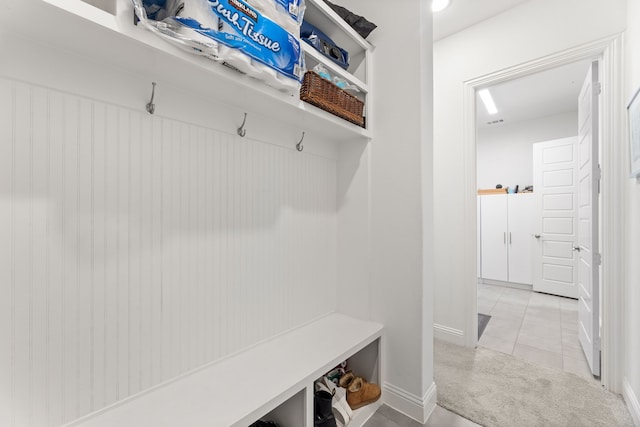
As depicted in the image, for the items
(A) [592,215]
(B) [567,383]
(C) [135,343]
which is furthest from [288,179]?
(B) [567,383]

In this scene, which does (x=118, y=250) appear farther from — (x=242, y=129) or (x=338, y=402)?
(x=338, y=402)

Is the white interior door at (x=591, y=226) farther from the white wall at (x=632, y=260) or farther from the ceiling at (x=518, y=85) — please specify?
the ceiling at (x=518, y=85)

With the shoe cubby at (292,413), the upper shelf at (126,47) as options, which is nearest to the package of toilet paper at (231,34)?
the upper shelf at (126,47)

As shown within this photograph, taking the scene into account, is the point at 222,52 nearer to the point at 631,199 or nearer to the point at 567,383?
the point at 631,199

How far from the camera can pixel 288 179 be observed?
5.36 feet

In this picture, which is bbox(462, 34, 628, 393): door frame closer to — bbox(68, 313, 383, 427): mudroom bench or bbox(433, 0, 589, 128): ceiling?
bbox(433, 0, 589, 128): ceiling

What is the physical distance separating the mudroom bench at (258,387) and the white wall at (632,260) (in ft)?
4.51

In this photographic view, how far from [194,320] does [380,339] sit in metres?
1.06

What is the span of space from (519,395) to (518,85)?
3602mm

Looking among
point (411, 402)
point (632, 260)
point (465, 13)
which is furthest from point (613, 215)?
point (465, 13)

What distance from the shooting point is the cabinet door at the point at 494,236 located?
4.61 meters

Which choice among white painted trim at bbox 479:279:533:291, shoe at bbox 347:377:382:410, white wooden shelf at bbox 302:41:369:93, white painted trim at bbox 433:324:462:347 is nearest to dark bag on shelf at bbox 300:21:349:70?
white wooden shelf at bbox 302:41:369:93

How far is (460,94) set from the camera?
2508mm

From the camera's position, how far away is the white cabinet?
438 centimetres
